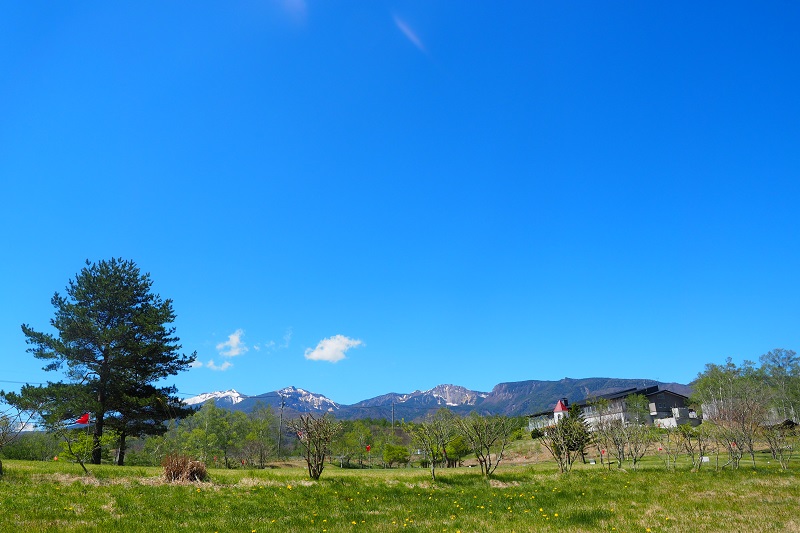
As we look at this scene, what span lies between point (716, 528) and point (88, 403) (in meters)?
42.1

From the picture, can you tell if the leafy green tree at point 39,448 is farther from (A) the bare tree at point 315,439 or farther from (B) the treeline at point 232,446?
(A) the bare tree at point 315,439

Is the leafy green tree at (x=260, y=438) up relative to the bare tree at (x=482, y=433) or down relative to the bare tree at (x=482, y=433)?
down

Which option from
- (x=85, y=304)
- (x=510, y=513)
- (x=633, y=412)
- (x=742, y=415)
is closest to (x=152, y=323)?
(x=85, y=304)

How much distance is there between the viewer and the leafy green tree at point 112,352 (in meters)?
38.6

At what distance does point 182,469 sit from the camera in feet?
65.4

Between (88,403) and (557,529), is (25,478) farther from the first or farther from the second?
(88,403)

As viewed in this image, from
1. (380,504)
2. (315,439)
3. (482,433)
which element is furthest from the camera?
(482,433)

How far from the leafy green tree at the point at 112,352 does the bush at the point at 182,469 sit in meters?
20.8

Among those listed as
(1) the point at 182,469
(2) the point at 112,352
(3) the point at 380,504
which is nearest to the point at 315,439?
(1) the point at 182,469

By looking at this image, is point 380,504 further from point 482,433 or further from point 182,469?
point 482,433

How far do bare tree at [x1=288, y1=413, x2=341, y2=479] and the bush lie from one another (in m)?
5.12

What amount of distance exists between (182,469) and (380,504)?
941 centimetres

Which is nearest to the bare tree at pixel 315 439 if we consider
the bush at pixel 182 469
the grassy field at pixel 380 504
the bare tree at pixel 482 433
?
the grassy field at pixel 380 504

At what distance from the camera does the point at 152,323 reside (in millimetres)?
41406
